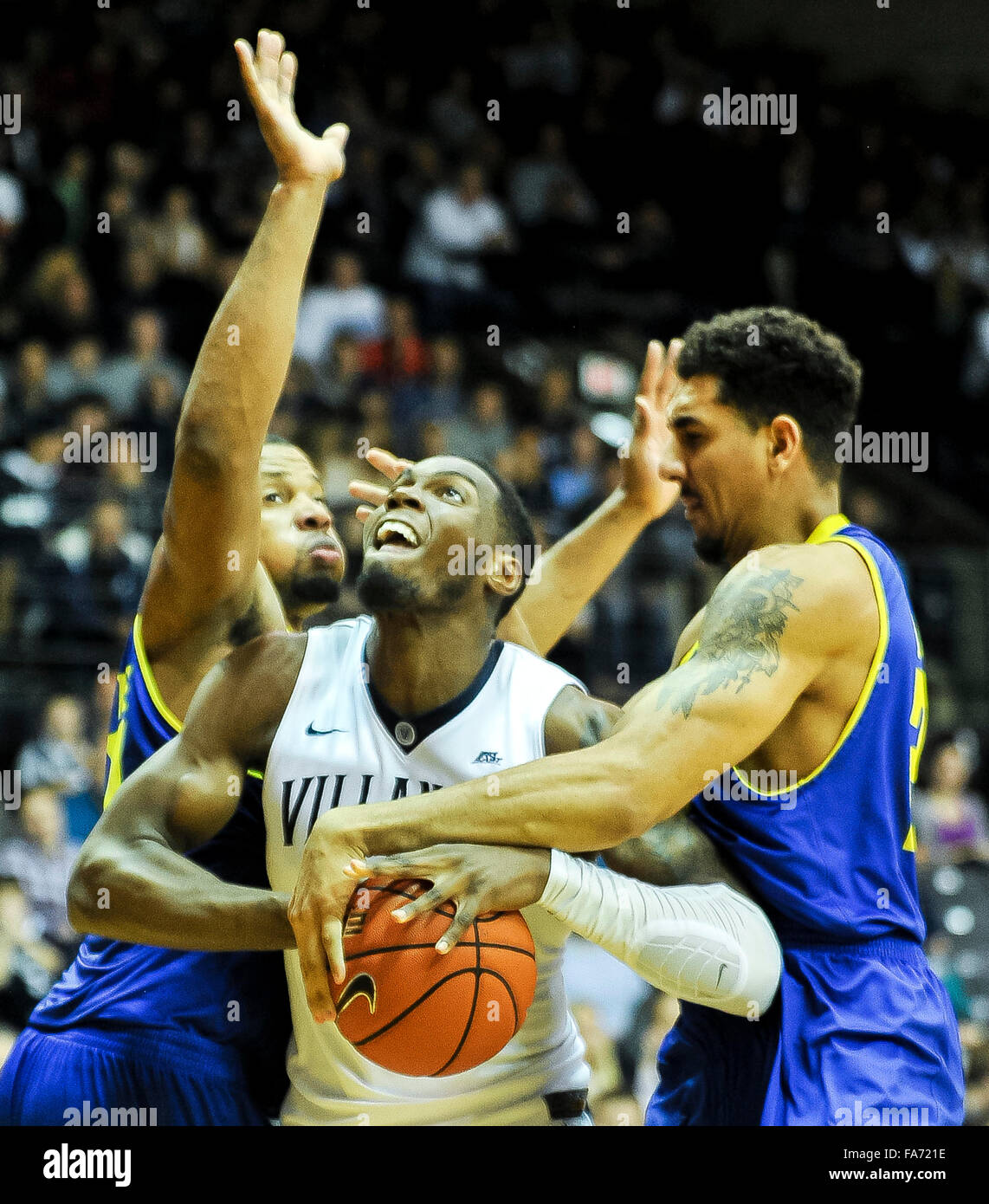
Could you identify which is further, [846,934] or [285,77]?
[285,77]

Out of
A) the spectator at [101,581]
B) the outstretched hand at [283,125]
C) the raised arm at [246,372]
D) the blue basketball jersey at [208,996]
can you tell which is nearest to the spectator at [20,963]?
the spectator at [101,581]

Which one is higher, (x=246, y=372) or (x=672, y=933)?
(x=246, y=372)

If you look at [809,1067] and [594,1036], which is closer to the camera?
[809,1067]

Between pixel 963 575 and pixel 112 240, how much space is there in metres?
5.30

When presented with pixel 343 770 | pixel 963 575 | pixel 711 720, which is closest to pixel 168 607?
pixel 343 770

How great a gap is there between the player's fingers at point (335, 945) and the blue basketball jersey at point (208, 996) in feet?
1.95

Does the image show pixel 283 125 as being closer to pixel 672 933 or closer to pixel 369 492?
pixel 369 492

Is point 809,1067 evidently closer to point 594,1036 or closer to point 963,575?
point 594,1036

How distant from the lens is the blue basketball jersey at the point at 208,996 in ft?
10.4

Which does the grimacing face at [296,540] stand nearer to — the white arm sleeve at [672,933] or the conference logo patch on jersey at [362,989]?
the white arm sleeve at [672,933]

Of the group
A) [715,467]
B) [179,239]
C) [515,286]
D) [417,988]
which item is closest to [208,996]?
[417,988]

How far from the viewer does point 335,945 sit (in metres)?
2.62

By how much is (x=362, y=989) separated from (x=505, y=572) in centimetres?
102
